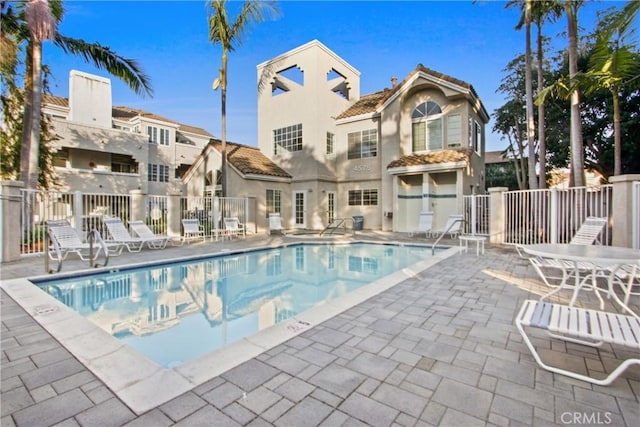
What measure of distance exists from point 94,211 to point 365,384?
12.8 m

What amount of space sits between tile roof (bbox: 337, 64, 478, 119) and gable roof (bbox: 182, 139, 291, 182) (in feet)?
17.1

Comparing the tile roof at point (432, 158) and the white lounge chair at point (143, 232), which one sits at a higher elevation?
the tile roof at point (432, 158)

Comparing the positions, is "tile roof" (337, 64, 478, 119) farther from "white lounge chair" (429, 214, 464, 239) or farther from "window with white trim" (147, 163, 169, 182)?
"window with white trim" (147, 163, 169, 182)

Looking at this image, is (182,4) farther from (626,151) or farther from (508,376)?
(626,151)

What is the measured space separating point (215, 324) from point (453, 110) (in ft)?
48.5

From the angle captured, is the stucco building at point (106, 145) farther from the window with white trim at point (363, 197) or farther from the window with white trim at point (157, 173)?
the window with white trim at point (363, 197)

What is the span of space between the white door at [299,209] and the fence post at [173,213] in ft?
24.2

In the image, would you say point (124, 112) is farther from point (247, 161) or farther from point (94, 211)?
point (94, 211)

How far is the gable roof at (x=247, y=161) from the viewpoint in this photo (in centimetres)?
1689

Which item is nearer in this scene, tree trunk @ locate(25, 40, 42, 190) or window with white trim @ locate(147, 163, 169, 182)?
tree trunk @ locate(25, 40, 42, 190)

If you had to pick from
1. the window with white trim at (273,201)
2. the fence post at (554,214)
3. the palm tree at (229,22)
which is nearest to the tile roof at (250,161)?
the window with white trim at (273,201)

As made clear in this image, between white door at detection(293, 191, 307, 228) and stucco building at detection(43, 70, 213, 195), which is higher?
stucco building at detection(43, 70, 213, 195)

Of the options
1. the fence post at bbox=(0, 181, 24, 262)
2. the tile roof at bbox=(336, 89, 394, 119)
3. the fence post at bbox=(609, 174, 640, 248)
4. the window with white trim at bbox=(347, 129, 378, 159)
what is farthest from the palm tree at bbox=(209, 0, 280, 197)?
the fence post at bbox=(609, 174, 640, 248)

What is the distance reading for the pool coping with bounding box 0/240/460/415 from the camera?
2283mm
